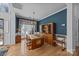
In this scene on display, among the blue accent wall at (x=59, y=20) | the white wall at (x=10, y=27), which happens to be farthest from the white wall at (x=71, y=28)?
the white wall at (x=10, y=27)

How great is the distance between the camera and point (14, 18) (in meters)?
2.00

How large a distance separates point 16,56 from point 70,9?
130 centimetres

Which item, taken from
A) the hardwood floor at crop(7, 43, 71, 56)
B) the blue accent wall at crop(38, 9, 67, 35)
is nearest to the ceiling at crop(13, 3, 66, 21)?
the blue accent wall at crop(38, 9, 67, 35)

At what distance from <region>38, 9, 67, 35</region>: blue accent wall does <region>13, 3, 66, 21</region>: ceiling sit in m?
0.09

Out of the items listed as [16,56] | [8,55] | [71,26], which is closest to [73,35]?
[71,26]

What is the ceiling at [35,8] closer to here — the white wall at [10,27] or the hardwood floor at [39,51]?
the white wall at [10,27]

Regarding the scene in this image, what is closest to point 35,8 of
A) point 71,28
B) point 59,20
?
point 59,20

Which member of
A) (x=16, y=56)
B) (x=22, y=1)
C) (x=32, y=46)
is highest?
(x=22, y=1)

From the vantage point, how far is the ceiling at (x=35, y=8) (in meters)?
1.98

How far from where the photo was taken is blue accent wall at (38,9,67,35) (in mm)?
1964

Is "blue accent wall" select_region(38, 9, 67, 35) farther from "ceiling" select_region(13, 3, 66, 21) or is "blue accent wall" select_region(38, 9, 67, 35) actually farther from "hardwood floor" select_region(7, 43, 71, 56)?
"hardwood floor" select_region(7, 43, 71, 56)

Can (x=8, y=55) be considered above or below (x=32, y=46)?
below

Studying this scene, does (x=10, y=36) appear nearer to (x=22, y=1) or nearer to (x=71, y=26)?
(x=22, y=1)

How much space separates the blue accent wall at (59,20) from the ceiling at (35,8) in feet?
0.31
